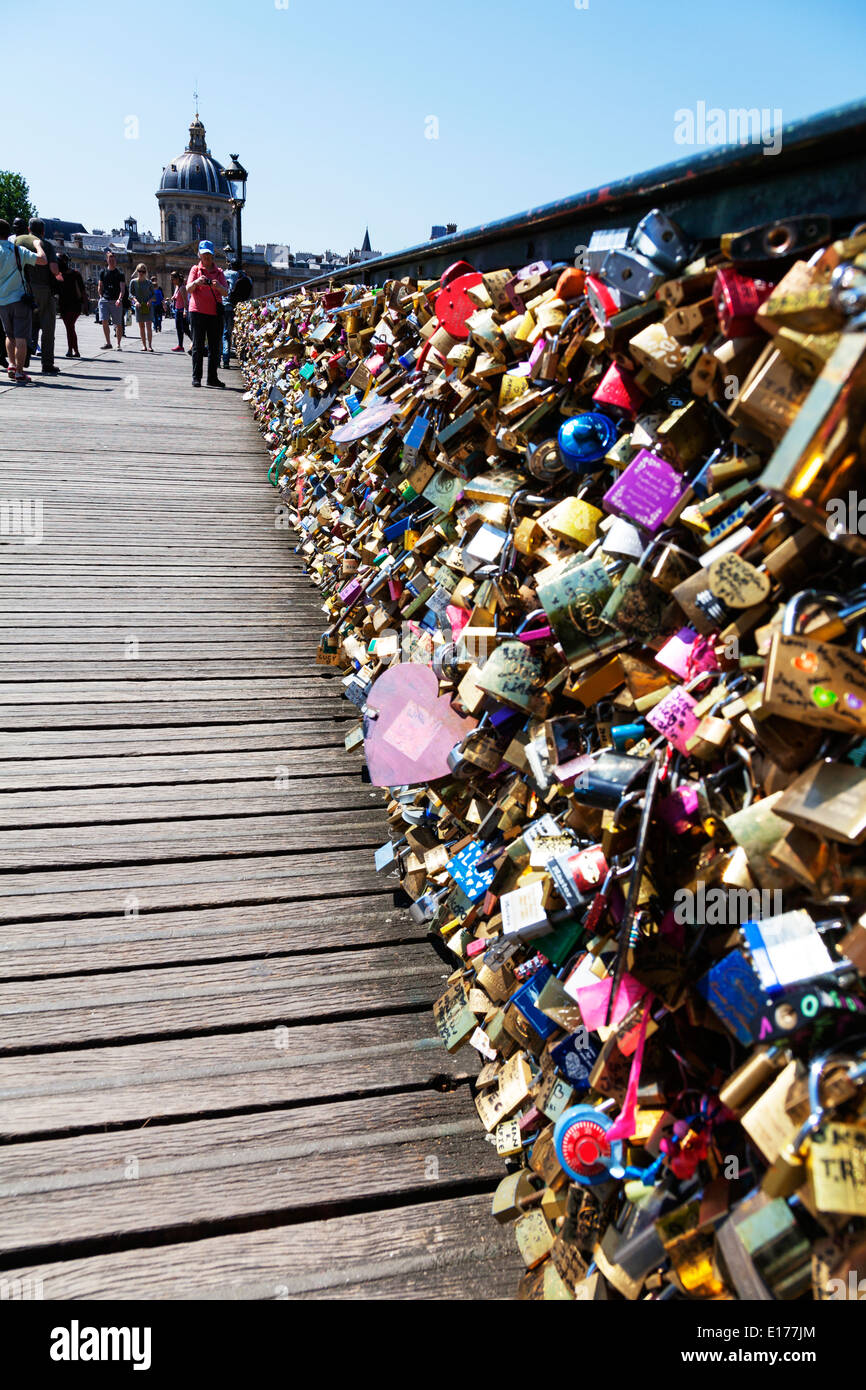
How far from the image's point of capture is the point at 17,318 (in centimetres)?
1099

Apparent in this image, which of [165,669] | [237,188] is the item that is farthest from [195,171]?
[165,669]

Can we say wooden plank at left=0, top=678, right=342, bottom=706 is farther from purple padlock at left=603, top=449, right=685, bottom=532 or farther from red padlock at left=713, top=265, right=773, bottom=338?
red padlock at left=713, top=265, right=773, bottom=338

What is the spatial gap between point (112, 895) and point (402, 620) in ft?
4.43

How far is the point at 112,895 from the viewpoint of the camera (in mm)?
2721

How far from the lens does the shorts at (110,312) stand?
740 inches

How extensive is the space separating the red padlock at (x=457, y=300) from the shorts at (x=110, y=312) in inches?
717

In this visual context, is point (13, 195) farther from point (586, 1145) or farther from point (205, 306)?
point (586, 1145)

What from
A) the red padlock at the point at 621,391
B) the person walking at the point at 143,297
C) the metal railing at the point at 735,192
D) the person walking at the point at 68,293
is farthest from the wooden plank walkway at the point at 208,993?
the person walking at the point at 143,297

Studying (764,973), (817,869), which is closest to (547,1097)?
(764,973)

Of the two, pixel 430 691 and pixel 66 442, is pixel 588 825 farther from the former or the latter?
pixel 66 442

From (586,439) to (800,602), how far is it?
29.3 inches

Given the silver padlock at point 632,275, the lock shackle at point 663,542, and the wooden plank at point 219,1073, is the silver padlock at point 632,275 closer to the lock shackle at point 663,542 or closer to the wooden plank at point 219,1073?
the lock shackle at point 663,542

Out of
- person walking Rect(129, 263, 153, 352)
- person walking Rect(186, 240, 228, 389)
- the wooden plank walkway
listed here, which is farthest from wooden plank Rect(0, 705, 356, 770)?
person walking Rect(129, 263, 153, 352)

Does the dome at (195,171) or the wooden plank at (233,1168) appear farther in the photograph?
the dome at (195,171)
